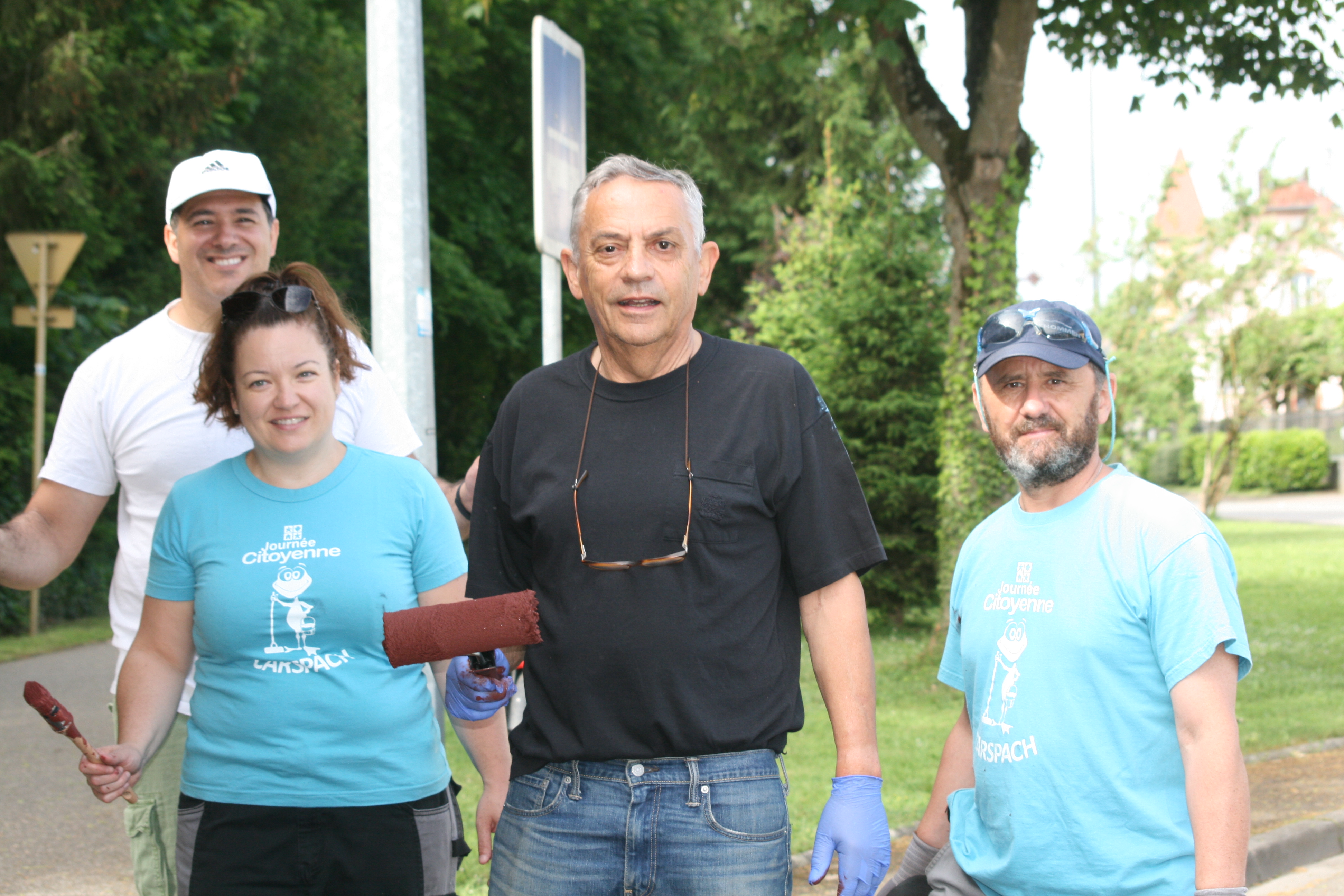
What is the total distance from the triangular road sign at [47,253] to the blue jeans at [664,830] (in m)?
11.1

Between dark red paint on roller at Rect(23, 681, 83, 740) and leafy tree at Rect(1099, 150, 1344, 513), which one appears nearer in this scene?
dark red paint on roller at Rect(23, 681, 83, 740)

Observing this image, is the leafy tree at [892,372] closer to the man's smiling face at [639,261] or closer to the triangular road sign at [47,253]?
the triangular road sign at [47,253]

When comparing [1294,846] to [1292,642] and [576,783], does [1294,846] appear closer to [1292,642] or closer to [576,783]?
[576,783]

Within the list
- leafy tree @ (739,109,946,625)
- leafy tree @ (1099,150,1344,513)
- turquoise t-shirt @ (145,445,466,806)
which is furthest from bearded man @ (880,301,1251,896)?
leafy tree @ (1099,150,1344,513)

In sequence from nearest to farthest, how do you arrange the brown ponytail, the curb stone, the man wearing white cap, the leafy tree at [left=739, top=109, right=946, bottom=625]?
the brown ponytail < the man wearing white cap < the curb stone < the leafy tree at [left=739, top=109, right=946, bottom=625]

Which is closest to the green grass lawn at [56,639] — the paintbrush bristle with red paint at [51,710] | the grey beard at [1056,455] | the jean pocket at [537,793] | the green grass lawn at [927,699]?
the green grass lawn at [927,699]

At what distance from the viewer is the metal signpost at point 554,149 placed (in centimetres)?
559

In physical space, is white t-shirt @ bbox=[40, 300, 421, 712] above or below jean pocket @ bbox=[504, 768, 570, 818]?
above

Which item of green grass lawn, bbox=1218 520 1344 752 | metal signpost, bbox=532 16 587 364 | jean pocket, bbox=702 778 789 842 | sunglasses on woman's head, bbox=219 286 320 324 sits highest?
metal signpost, bbox=532 16 587 364

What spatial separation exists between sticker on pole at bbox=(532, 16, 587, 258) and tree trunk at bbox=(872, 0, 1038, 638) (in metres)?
4.22

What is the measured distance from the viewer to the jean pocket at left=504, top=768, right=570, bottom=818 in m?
2.49

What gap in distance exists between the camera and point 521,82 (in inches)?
931

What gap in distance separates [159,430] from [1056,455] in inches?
80.0

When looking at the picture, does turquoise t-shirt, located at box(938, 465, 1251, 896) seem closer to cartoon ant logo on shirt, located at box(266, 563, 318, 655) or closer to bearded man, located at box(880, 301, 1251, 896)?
bearded man, located at box(880, 301, 1251, 896)
